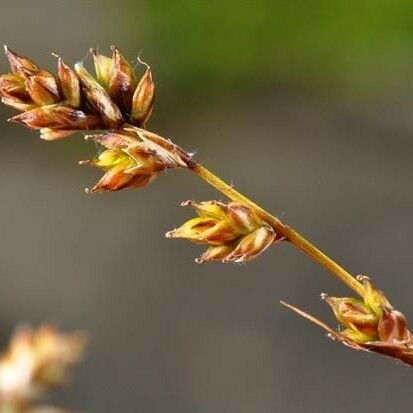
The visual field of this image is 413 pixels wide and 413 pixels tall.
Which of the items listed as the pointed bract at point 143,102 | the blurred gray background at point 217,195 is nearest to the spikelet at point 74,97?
the pointed bract at point 143,102

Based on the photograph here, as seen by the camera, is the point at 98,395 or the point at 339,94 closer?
the point at 98,395

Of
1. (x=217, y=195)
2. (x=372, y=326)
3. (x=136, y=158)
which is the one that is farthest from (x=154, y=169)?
(x=217, y=195)

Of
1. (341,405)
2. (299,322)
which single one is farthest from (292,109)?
(341,405)

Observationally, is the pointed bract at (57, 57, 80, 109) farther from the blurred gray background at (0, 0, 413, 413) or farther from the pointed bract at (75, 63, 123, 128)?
the blurred gray background at (0, 0, 413, 413)

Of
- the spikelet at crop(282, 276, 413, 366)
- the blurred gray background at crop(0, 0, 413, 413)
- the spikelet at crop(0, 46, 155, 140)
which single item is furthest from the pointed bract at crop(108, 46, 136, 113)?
the blurred gray background at crop(0, 0, 413, 413)

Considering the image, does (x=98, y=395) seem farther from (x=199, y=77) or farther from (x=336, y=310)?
(x=336, y=310)

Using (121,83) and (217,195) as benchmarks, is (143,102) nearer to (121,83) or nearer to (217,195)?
(121,83)

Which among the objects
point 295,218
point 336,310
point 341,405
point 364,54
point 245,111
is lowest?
point 341,405
